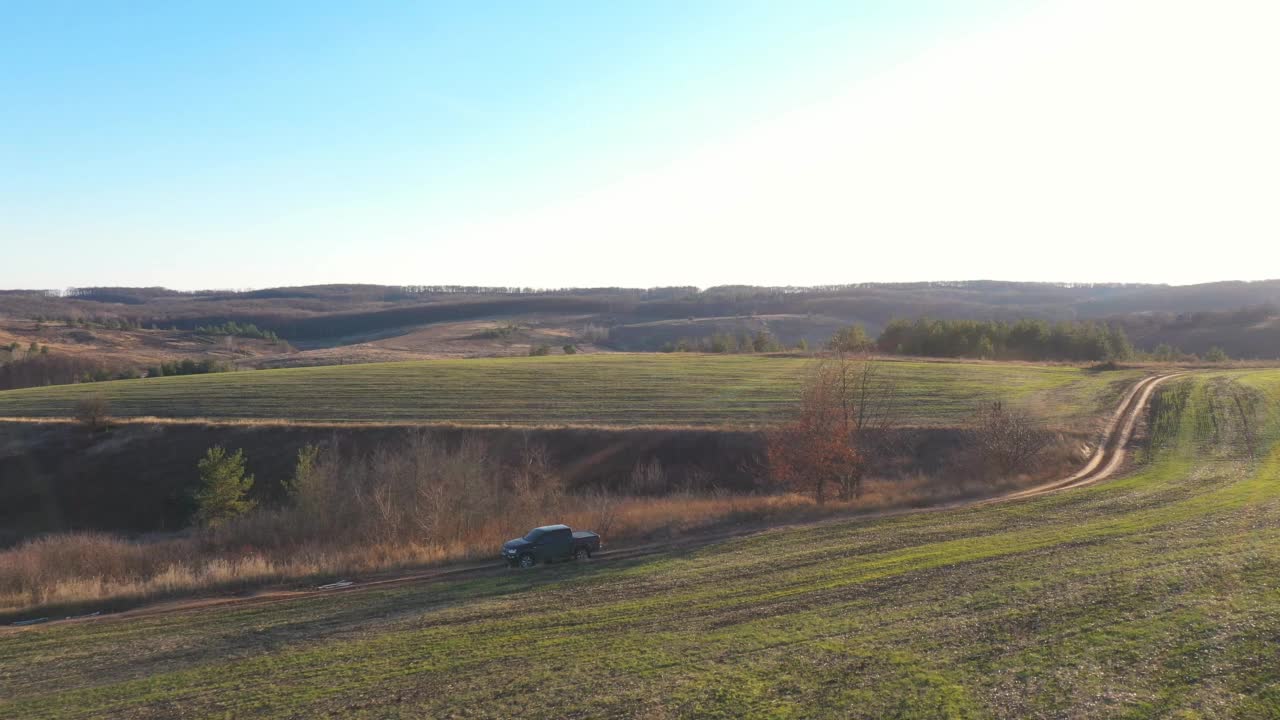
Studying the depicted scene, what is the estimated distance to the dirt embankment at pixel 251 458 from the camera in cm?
4962

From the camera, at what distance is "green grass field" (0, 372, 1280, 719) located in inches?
494

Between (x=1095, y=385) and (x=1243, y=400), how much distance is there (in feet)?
43.4

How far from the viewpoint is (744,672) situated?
555 inches

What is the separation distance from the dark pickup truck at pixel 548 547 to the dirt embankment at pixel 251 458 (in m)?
19.9

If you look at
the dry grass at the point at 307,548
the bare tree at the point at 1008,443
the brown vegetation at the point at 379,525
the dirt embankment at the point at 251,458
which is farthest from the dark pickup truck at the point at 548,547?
the bare tree at the point at 1008,443

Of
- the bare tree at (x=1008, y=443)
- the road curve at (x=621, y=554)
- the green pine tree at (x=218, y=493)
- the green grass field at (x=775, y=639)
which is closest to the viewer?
the green grass field at (x=775, y=639)

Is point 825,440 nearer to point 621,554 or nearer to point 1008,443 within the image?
point 1008,443

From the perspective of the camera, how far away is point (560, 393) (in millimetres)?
68875

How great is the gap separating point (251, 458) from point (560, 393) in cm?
2455

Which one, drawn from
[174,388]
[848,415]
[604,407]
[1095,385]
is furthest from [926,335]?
[174,388]

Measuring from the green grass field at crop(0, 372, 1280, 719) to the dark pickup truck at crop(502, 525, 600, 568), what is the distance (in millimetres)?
1421

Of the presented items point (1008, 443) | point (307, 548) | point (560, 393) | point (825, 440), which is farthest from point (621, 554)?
point (560, 393)

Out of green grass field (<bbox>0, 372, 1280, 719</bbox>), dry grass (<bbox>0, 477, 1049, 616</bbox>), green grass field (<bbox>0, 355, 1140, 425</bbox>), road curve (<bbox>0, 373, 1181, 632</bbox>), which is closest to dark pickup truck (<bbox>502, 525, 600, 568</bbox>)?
road curve (<bbox>0, 373, 1181, 632</bbox>)

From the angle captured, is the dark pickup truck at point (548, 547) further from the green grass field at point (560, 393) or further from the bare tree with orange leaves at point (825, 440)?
the green grass field at point (560, 393)
